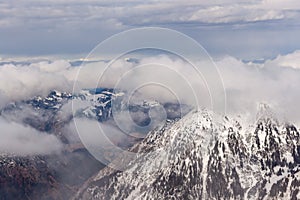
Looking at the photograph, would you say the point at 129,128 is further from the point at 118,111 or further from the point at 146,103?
the point at 146,103

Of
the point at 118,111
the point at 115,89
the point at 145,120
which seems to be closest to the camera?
Answer: the point at 115,89

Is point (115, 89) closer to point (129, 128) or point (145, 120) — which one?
point (129, 128)

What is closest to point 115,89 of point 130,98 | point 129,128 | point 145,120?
point 130,98

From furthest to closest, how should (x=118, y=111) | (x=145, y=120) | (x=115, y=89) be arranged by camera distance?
1. (x=145, y=120)
2. (x=118, y=111)
3. (x=115, y=89)

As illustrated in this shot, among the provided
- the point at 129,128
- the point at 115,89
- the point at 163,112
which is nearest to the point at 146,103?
the point at 163,112

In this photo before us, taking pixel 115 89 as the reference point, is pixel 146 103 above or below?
below

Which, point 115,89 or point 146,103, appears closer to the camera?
point 115,89

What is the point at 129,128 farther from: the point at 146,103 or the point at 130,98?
the point at 146,103

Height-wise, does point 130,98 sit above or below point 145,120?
above

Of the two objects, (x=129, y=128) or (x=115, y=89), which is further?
(x=129, y=128)
